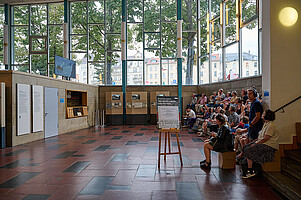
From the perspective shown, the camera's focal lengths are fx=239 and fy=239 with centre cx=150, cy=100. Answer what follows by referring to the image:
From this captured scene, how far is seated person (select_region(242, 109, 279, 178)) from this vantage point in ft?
13.1

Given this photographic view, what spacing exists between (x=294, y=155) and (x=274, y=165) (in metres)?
0.40

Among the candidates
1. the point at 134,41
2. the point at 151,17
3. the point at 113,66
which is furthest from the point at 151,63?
the point at 151,17

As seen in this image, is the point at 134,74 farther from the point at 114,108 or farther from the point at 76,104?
the point at 76,104

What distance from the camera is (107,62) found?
48.4 ft

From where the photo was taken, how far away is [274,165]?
4160 mm

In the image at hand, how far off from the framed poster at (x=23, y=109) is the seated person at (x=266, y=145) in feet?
22.1

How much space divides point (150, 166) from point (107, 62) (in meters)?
10.8

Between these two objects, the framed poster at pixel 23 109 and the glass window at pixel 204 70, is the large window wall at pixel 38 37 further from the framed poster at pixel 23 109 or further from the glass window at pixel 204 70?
the glass window at pixel 204 70

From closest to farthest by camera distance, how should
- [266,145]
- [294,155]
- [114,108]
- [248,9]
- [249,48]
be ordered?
[266,145], [294,155], [248,9], [249,48], [114,108]

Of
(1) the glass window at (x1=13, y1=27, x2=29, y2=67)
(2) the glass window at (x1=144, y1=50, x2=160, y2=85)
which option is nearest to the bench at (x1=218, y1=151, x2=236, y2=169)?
(2) the glass window at (x1=144, y1=50, x2=160, y2=85)

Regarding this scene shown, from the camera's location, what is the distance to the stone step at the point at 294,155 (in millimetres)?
4043

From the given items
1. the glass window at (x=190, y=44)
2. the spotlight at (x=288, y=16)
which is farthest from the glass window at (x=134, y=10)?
the spotlight at (x=288, y=16)

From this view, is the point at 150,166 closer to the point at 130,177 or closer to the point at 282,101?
the point at 130,177

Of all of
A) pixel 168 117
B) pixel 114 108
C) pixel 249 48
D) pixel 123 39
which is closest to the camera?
pixel 168 117
